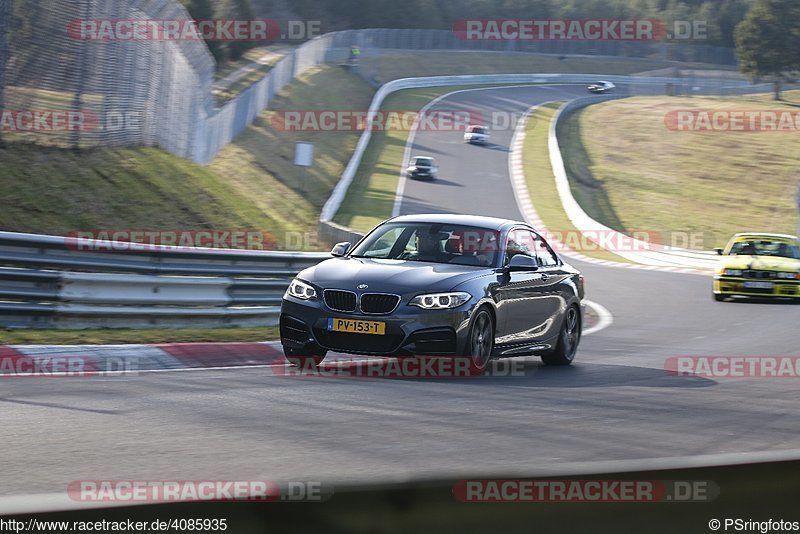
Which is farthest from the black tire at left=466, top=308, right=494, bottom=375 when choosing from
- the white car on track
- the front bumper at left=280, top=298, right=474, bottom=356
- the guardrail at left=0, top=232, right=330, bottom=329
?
the white car on track

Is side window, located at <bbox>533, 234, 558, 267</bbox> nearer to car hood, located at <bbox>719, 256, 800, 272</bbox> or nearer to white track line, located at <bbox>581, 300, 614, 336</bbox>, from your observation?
white track line, located at <bbox>581, 300, 614, 336</bbox>

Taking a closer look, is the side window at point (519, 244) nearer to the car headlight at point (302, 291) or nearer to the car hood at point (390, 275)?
the car hood at point (390, 275)

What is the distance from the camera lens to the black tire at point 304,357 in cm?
1070

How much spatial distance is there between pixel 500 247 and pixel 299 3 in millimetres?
115028

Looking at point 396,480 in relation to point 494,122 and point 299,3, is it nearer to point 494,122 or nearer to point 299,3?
point 494,122

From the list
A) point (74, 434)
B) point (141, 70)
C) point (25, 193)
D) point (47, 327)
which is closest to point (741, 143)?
point (141, 70)

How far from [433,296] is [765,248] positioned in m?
15.3

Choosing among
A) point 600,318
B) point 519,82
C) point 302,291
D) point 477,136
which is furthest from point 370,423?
point 519,82

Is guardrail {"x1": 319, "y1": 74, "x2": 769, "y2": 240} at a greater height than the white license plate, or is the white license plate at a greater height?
guardrail {"x1": 319, "y1": 74, "x2": 769, "y2": 240}

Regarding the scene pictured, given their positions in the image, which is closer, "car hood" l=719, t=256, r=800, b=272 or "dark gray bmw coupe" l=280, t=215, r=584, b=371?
"dark gray bmw coupe" l=280, t=215, r=584, b=371

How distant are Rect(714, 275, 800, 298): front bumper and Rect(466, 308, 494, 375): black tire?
1356 cm

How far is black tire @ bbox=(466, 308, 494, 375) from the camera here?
10.7m

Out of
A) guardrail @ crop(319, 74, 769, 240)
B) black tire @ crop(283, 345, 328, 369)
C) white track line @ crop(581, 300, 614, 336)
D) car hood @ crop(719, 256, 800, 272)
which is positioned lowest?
white track line @ crop(581, 300, 614, 336)

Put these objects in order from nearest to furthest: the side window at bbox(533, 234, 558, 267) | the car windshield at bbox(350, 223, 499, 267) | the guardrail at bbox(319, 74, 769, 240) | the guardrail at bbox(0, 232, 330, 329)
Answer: the car windshield at bbox(350, 223, 499, 267), the guardrail at bbox(0, 232, 330, 329), the side window at bbox(533, 234, 558, 267), the guardrail at bbox(319, 74, 769, 240)
